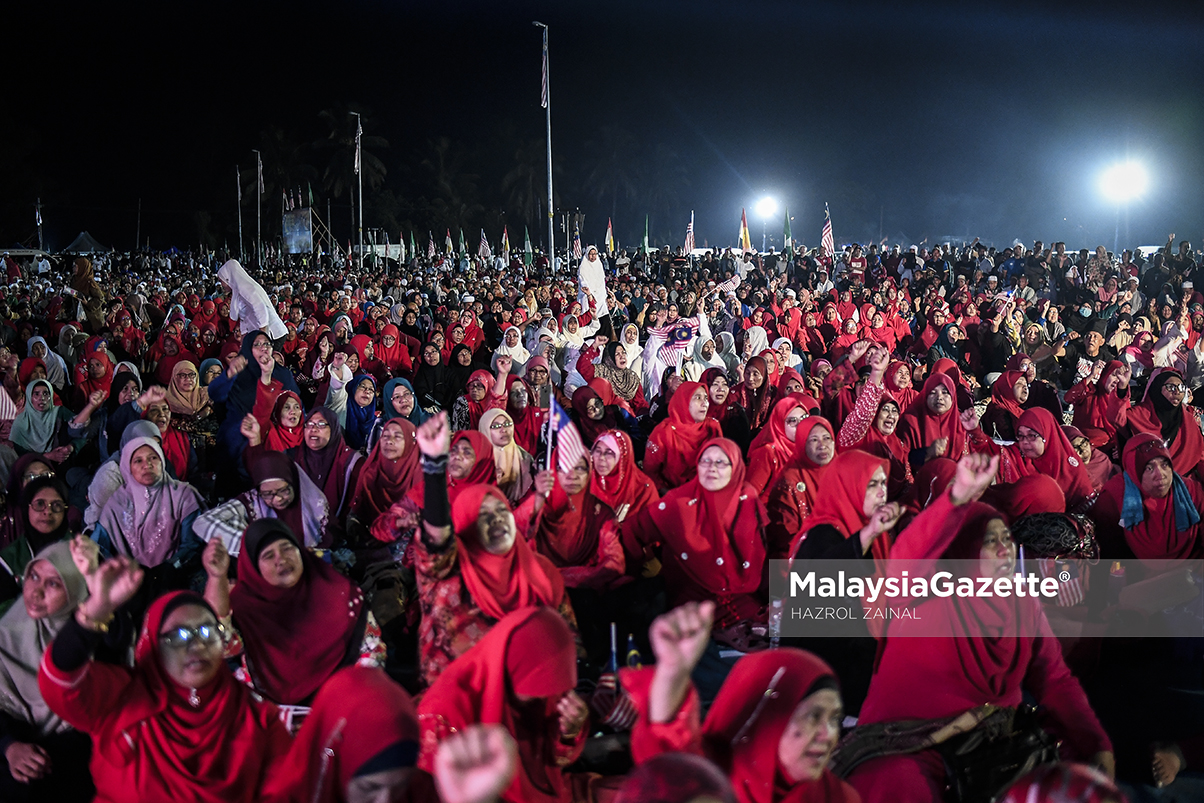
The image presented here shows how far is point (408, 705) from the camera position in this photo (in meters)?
1.96

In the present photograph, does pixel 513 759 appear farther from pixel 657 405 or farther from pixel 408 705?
pixel 657 405

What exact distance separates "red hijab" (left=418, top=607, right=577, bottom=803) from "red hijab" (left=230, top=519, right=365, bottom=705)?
0.89m

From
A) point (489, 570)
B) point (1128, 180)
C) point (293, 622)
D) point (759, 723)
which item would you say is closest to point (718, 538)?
point (489, 570)

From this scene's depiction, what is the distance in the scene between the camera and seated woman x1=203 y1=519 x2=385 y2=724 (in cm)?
285

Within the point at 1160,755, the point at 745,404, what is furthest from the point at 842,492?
the point at 745,404

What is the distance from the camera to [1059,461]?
14.7 ft

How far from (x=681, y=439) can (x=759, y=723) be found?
11.3 feet

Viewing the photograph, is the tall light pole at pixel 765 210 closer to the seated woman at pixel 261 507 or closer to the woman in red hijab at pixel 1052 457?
the woman in red hijab at pixel 1052 457

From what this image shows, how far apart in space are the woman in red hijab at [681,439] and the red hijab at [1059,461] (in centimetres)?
172

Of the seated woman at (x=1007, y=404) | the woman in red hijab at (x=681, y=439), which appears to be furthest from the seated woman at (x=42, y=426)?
the seated woman at (x=1007, y=404)

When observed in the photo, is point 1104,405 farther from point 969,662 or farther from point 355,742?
point 355,742

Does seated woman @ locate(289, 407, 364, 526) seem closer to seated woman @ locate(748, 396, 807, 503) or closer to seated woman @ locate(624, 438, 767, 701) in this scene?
seated woman @ locate(624, 438, 767, 701)

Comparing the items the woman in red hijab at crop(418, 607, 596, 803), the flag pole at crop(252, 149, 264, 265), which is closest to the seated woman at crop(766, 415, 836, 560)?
the woman in red hijab at crop(418, 607, 596, 803)

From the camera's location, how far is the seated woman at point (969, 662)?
7.89 feet
